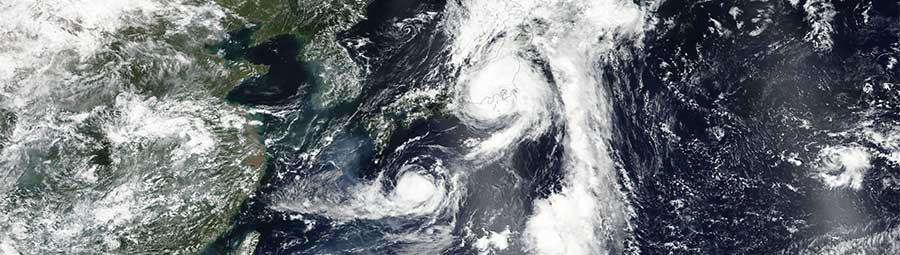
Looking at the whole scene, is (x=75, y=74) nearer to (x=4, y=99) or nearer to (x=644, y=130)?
(x=4, y=99)

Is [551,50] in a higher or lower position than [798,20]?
lower

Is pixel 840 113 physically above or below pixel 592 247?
above

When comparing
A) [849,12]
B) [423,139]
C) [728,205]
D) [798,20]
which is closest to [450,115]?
[423,139]

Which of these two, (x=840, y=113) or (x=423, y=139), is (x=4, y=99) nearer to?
(x=423, y=139)

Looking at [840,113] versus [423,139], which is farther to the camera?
[423,139]

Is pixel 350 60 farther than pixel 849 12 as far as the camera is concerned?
Yes

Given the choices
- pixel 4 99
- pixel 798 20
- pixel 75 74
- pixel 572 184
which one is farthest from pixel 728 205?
pixel 4 99

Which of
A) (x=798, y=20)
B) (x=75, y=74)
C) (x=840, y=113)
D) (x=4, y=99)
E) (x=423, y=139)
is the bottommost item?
(x=4, y=99)
